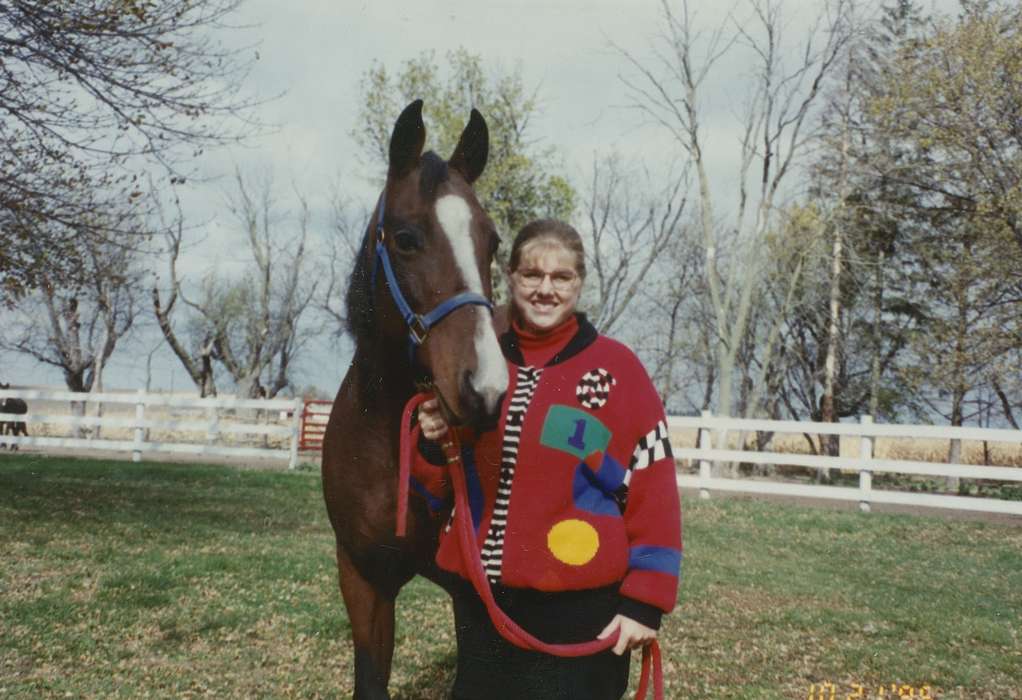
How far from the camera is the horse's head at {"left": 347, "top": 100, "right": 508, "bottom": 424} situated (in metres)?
2.01

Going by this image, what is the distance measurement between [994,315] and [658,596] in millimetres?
18732

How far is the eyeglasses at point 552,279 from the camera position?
6.95 feet

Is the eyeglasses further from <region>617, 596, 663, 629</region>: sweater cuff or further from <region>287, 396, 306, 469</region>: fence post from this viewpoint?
<region>287, 396, 306, 469</region>: fence post

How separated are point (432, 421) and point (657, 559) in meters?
0.69

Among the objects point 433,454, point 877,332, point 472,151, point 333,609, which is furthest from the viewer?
point 877,332

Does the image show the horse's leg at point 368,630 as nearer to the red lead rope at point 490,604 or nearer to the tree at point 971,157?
the red lead rope at point 490,604

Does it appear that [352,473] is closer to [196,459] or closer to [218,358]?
[196,459]

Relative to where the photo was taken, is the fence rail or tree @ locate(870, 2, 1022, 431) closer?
the fence rail

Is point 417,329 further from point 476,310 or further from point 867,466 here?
point 867,466

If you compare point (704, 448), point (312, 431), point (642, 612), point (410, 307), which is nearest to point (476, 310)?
point (410, 307)

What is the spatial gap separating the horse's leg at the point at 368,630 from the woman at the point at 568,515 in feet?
2.51

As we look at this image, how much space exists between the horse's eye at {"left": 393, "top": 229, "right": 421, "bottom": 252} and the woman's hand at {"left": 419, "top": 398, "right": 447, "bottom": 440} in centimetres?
49

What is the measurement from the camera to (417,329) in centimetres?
230

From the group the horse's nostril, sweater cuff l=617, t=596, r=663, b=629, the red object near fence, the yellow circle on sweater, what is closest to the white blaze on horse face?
the horse's nostril
